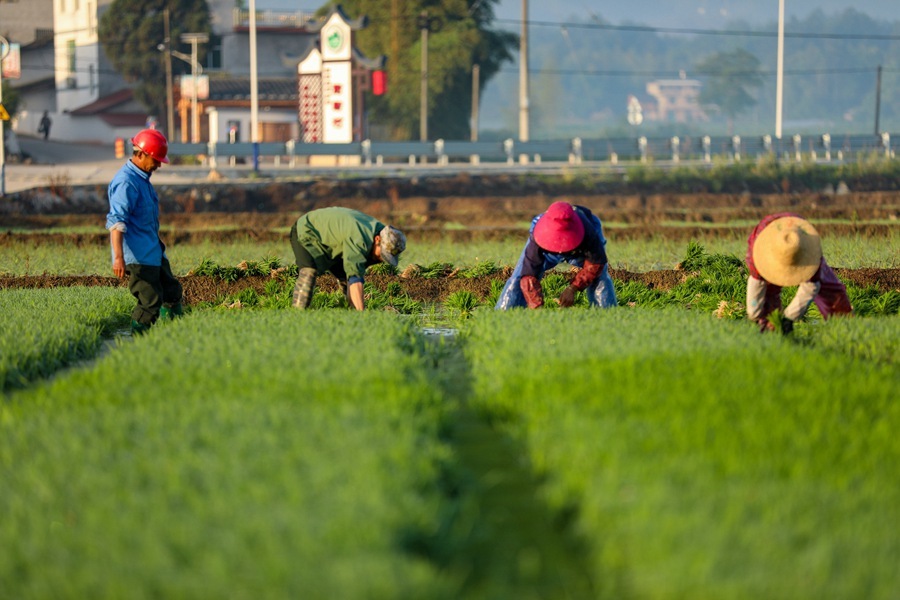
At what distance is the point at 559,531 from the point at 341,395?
1665 mm

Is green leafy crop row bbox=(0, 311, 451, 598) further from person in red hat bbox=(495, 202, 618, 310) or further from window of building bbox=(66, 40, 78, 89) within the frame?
window of building bbox=(66, 40, 78, 89)

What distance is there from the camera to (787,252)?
7.84 metres

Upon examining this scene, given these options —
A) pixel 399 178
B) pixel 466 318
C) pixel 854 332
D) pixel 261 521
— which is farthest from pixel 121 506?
pixel 399 178

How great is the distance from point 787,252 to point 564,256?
1757mm

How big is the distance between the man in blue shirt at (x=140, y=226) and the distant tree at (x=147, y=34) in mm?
47711

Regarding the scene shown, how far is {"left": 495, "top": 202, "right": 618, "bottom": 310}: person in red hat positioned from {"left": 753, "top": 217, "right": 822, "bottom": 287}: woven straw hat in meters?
1.25

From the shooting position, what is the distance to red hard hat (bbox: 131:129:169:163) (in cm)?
872

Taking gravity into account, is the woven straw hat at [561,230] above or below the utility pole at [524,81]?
below

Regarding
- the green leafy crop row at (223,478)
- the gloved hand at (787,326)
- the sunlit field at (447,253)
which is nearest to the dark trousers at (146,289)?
the green leafy crop row at (223,478)

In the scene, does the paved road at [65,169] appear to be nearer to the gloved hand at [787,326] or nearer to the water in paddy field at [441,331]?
the water in paddy field at [441,331]

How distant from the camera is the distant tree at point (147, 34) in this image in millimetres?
54781

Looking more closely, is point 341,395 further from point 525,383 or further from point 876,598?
point 876,598

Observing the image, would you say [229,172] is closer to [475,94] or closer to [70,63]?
[475,94]

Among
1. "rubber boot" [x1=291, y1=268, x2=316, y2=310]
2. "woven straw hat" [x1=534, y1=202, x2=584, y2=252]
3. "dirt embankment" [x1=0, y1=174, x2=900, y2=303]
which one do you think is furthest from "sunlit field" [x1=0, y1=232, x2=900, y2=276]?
"woven straw hat" [x1=534, y1=202, x2=584, y2=252]
